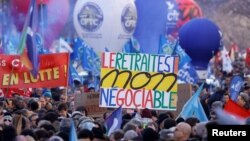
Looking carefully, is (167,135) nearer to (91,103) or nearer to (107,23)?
(91,103)

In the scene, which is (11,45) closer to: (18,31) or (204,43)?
(18,31)

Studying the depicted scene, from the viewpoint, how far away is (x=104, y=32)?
2423cm

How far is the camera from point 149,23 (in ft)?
81.5

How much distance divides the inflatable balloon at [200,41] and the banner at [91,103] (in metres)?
10.1

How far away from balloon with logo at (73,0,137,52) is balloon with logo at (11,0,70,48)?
4.87 meters

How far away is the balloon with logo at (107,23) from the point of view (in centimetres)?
2420

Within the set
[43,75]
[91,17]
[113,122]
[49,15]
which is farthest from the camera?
[49,15]

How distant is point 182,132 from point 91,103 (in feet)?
14.1

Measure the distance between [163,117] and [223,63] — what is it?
22.7 metres

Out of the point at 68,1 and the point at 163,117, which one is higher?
the point at 68,1

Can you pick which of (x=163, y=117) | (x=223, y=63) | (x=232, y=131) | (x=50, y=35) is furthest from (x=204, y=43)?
(x=232, y=131)

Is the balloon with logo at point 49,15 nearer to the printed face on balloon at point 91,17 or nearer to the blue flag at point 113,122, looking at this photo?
the printed face on balloon at point 91,17

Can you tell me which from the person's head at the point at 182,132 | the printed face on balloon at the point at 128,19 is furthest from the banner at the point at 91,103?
the printed face on balloon at the point at 128,19

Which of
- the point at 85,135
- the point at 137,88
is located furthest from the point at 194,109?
the point at 85,135
